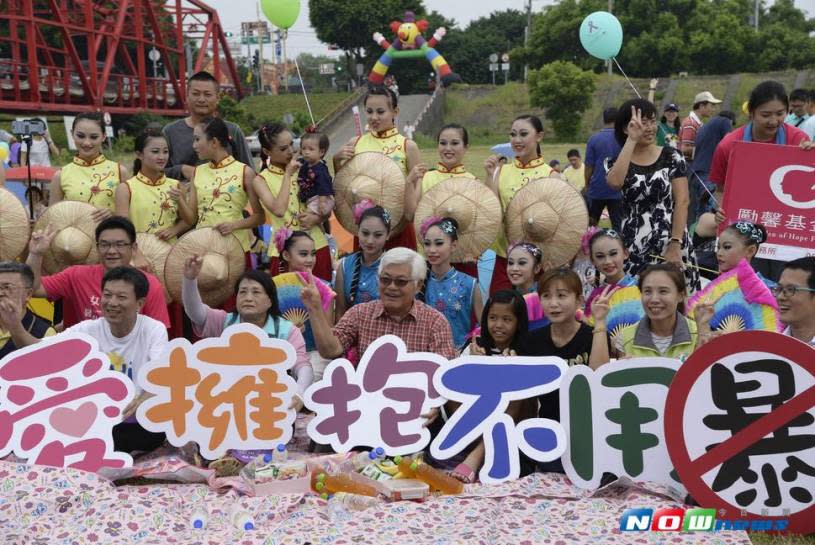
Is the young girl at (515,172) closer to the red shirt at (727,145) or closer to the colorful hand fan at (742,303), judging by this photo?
the red shirt at (727,145)

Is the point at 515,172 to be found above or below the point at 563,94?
below

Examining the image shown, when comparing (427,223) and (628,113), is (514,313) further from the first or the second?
(628,113)

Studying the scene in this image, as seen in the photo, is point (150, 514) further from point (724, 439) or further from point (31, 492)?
point (724, 439)

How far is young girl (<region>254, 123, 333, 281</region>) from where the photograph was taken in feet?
19.5

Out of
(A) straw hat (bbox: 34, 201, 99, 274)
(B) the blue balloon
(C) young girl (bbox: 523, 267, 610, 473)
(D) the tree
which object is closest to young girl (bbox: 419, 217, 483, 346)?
(C) young girl (bbox: 523, 267, 610, 473)

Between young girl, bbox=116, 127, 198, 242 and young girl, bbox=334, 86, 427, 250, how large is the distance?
41.6 inches

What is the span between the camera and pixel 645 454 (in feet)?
13.5

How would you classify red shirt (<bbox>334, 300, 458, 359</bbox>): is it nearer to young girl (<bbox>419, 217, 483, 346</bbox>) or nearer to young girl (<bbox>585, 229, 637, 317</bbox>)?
young girl (<bbox>419, 217, 483, 346</bbox>)

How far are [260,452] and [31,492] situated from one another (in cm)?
104

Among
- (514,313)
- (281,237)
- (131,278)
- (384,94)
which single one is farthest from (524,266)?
(131,278)

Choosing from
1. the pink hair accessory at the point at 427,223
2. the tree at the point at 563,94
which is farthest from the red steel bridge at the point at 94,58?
the pink hair accessory at the point at 427,223

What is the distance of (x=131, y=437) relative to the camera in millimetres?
4699

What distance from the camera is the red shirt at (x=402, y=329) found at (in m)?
4.80

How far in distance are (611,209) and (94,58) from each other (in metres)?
31.8
